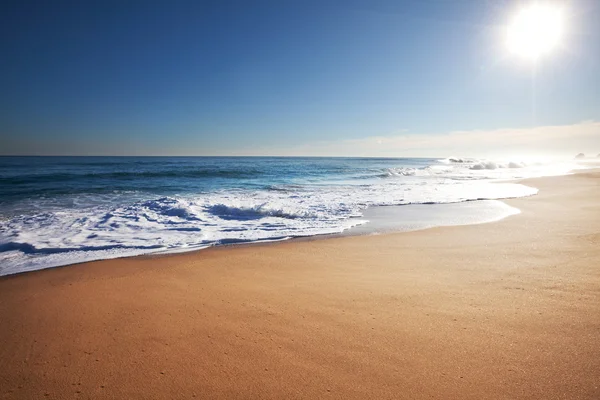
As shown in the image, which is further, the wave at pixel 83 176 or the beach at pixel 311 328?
the wave at pixel 83 176

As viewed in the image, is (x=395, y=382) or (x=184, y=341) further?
(x=184, y=341)

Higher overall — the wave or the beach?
the wave

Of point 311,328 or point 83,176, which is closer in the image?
point 311,328

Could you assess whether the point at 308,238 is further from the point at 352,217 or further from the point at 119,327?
the point at 119,327

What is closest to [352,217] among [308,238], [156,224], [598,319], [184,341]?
[308,238]

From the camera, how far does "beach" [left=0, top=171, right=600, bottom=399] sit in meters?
2.24

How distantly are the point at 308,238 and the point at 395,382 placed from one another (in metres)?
4.75

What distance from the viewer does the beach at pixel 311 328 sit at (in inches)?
88.0

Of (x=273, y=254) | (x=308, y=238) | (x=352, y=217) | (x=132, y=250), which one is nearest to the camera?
(x=273, y=254)

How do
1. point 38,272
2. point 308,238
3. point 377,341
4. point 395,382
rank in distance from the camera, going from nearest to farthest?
1. point 395,382
2. point 377,341
3. point 38,272
4. point 308,238

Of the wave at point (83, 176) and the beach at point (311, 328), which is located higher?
the wave at point (83, 176)

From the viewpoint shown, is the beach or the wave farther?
the wave

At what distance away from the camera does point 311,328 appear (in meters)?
2.96

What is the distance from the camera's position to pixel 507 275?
4.13 m
